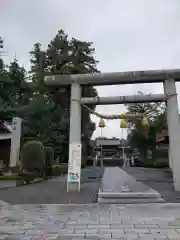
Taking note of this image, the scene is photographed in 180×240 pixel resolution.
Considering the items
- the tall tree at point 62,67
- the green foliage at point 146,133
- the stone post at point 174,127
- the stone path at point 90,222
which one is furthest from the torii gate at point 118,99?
the green foliage at point 146,133

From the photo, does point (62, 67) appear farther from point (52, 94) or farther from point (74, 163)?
point (74, 163)

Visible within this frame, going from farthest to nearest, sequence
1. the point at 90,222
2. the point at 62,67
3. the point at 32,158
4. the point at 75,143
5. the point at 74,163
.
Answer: the point at 62,67
the point at 32,158
the point at 75,143
the point at 74,163
the point at 90,222

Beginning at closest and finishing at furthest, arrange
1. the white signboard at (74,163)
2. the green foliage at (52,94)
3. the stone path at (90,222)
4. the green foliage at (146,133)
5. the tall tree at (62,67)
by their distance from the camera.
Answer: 1. the stone path at (90,222)
2. the white signboard at (74,163)
3. the green foliage at (52,94)
4. the tall tree at (62,67)
5. the green foliage at (146,133)

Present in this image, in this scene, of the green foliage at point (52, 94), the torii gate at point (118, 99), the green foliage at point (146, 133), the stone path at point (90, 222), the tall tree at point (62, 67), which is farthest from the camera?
the green foliage at point (146, 133)

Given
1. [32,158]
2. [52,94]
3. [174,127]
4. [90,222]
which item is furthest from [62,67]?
[90,222]

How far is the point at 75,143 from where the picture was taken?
1043 cm

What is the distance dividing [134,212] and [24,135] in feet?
57.8

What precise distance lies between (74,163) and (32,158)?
6287mm

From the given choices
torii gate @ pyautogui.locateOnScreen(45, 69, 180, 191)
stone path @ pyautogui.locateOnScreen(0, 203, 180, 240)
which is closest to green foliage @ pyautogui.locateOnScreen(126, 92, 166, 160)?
torii gate @ pyautogui.locateOnScreen(45, 69, 180, 191)

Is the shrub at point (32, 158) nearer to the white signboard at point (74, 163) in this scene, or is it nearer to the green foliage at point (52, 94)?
the green foliage at point (52, 94)

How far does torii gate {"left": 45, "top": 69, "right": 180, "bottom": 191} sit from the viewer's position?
33.8 ft

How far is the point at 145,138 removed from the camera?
32.9 m

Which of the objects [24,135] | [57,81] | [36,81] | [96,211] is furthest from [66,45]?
[96,211]

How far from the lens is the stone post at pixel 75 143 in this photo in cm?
1020
